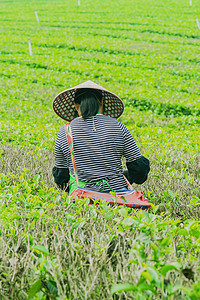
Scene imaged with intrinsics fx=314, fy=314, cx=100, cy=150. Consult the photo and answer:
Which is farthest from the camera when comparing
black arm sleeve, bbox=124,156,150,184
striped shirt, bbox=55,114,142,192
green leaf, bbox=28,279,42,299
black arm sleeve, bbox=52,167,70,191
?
black arm sleeve, bbox=52,167,70,191

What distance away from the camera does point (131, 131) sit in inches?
272

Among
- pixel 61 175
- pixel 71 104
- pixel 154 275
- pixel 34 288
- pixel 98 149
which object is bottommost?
pixel 61 175

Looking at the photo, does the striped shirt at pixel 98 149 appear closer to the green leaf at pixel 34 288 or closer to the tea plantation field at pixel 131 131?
the tea plantation field at pixel 131 131

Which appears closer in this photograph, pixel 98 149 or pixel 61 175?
pixel 98 149

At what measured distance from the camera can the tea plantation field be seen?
1.54 meters

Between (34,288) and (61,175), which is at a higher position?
(34,288)

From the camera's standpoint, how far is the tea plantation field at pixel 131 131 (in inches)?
60.7

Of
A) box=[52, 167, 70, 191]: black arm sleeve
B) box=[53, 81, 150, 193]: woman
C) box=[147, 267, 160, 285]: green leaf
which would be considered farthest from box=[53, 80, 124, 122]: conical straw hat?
box=[147, 267, 160, 285]: green leaf

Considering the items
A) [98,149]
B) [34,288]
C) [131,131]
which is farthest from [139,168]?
[131,131]

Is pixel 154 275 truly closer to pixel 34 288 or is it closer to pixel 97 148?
pixel 34 288

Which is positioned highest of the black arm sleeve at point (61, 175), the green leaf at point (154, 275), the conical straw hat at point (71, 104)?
the conical straw hat at point (71, 104)

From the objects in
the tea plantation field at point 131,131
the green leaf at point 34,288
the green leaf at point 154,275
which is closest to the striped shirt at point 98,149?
the tea plantation field at point 131,131

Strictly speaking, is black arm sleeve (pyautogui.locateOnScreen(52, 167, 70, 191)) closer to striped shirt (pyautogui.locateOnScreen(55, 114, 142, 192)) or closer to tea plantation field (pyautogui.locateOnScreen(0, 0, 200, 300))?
tea plantation field (pyautogui.locateOnScreen(0, 0, 200, 300))

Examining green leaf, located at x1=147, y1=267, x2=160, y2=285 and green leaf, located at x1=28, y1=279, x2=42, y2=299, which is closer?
green leaf, located at x1=147, y1=267, x2=160, y2=285
